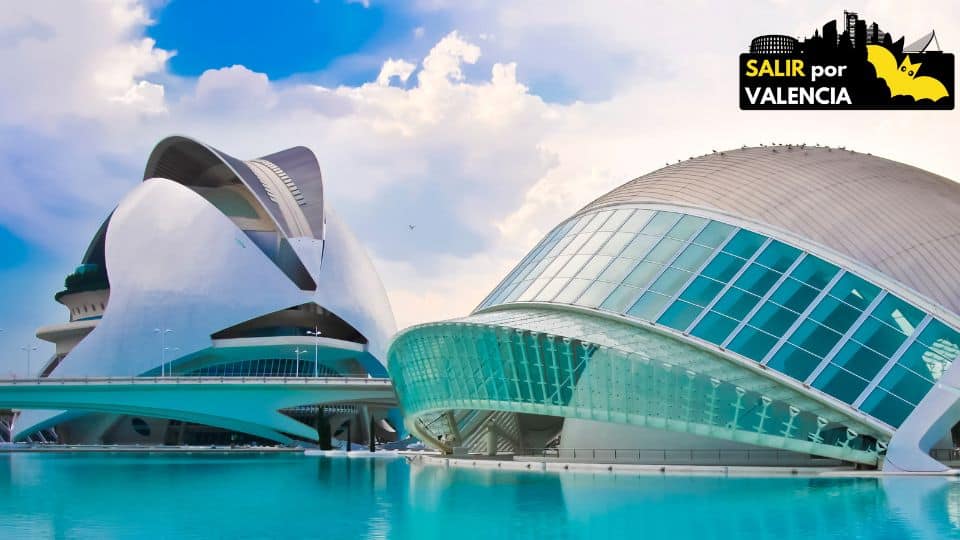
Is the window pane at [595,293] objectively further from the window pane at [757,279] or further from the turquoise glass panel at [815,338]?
the turquoise glass panel at [815,338]

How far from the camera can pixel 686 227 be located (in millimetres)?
40562

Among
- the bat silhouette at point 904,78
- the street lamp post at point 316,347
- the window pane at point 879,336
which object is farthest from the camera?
the street lamp post at point 316,347

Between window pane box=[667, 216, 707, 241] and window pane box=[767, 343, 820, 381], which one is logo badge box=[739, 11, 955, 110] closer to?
window pane box=[667, 216, 707, 241]

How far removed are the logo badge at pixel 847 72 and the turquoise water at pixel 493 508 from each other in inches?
515

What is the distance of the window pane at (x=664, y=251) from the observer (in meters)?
39.7

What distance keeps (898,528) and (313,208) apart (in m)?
77.7

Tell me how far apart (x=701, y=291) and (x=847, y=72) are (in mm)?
8976

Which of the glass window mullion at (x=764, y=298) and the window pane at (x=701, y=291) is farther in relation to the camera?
the window pane at (x=701, y=291)

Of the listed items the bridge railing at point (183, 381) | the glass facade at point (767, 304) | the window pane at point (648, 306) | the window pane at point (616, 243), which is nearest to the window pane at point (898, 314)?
the glass facade at point (767, 304)

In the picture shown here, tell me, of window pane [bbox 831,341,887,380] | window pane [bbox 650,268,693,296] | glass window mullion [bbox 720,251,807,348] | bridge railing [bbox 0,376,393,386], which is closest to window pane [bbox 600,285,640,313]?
window pane [bbox 650,268,693,296]

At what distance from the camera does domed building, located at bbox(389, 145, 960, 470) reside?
114ft

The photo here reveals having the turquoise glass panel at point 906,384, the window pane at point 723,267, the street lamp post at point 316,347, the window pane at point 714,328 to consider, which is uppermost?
the street lamp post at point 316,347

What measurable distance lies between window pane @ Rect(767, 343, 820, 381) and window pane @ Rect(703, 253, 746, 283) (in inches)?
135

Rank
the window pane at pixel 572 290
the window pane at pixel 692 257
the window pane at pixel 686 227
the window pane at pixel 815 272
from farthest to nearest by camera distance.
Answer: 1. the window pane at pixel 572 290
2. the window pane at pixel 686 227
3. the window pane at pixel 692 257
4. the window pane at pixel 815 272
